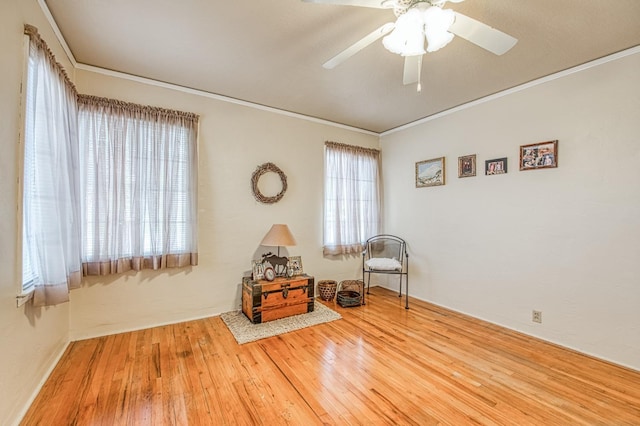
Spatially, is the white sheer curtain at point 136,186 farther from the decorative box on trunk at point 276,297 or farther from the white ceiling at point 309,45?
the decorative box on trunk at point 276,297

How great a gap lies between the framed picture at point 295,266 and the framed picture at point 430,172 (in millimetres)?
2021

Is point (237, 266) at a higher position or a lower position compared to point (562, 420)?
higher

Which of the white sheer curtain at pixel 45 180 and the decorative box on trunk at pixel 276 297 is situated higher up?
the white sheer curtain at pixel 45 180

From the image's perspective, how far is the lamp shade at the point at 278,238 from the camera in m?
3.11

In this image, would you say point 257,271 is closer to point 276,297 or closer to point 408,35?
point 276,297

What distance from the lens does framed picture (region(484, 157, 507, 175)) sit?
2984mm

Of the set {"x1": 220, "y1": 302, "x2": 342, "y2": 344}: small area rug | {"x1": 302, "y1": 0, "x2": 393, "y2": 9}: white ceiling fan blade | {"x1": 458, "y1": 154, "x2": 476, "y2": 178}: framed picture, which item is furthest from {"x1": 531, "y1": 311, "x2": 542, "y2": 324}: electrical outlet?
{"x1": 302, "y1": 0, "x2": 393, "y2": 9}: white ceiling fan blade

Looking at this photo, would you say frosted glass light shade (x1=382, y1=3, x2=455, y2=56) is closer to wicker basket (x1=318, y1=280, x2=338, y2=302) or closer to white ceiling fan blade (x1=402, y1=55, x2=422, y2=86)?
white ceiling fan blade (x1=402, y1=55, x2=422, y2=86)

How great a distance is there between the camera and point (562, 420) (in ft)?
5.39

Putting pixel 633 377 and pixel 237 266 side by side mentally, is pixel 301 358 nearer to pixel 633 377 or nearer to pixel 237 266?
pixel 237 266

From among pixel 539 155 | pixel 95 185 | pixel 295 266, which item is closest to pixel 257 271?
pixel 295 266

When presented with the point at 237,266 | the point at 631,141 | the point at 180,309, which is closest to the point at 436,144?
the point at 631,141

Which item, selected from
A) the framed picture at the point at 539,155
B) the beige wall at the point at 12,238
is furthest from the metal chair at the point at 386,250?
the beige wall at the point at 12,238

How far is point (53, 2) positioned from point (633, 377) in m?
4.91
